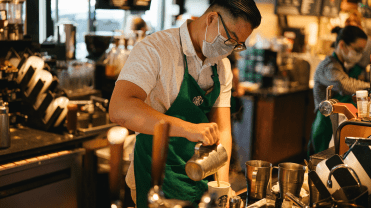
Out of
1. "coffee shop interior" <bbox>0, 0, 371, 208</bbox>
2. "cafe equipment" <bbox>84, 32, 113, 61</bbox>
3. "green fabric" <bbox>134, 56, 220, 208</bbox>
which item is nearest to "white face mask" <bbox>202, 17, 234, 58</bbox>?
"green fabric" <bbox>134, 56, 220, 208</bbox>

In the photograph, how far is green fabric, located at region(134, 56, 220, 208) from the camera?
154 centimetres

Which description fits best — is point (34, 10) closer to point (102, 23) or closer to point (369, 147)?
point (102, 23)

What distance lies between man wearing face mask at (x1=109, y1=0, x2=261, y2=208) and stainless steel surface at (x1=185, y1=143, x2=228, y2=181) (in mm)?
237

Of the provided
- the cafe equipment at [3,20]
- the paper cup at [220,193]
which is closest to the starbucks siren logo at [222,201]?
the paper cup at [220,193]

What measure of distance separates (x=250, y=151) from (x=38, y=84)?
9.55 ft

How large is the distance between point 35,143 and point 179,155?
147 centimetres

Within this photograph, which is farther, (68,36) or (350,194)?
(68,36)

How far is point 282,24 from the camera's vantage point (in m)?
6.34

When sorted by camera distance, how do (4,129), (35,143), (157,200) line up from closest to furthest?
(157,200) → (4,129) → (35,143)

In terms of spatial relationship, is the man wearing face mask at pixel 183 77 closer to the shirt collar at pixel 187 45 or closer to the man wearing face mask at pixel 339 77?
the shirt collar at pixel 187 45

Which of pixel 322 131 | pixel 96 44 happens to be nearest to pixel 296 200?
pixel 322 131

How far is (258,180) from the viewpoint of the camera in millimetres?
1413

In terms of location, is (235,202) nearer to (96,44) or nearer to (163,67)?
(163,67)

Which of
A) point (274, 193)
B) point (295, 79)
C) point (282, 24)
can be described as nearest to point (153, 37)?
point (274, 193)
